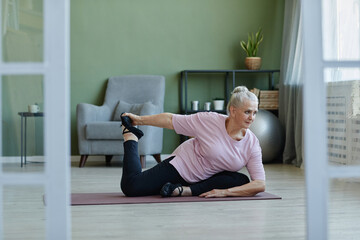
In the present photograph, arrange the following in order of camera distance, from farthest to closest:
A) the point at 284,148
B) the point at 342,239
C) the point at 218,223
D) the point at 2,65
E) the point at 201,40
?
the point at 201,40 → the point at 284,148 → the point at 218,223 → the point at 342,239 → the point at 2,65

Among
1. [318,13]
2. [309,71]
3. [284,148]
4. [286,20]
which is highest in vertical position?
[286,20]

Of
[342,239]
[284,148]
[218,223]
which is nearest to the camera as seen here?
[342,239]

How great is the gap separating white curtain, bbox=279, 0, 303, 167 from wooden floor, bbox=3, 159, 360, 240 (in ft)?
6.17

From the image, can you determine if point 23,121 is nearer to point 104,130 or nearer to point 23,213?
point 23,213

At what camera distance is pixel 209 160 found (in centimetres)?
309

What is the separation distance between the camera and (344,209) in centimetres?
262

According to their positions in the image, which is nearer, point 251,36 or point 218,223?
point 218,223

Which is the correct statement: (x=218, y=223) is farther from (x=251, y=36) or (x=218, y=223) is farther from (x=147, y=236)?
(x=251, y=36)

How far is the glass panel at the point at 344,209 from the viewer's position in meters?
1.59

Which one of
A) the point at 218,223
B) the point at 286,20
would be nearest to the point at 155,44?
the point at 286,20

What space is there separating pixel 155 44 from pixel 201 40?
53 centimetres

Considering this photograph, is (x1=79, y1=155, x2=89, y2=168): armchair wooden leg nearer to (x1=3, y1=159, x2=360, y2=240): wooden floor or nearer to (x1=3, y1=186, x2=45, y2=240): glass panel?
(x1=3, y1=159, x2=360, y2=240): wooden floor

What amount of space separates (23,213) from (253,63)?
12.5 ft

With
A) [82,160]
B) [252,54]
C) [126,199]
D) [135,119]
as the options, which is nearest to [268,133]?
[252,54]
